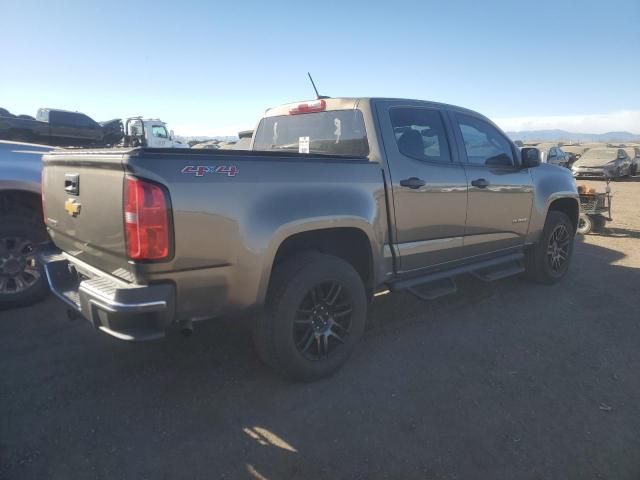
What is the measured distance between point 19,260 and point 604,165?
22.1 meters

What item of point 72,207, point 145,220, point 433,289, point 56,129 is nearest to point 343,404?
point 433,289

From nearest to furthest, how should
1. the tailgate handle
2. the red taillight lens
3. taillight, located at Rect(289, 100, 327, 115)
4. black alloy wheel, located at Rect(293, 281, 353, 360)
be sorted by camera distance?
the red taillight lens < the tailgate handle < black alloy wheel, located at Rect(293, 281, 353, 360) < taillight, located at Rect(289, 100, 327, 115)

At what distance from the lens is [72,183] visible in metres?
2.71

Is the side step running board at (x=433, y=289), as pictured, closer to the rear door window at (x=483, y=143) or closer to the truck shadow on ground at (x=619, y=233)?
the rear door window at (x=483, y=143)

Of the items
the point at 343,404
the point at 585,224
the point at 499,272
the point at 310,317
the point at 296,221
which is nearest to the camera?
the point at 296,221

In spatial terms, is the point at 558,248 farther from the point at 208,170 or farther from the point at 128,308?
the point at 128,308

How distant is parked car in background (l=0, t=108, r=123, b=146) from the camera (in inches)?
474

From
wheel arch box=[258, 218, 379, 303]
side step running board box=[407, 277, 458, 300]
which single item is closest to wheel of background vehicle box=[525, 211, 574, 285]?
side step running board box=[407, 277, 458, 300]

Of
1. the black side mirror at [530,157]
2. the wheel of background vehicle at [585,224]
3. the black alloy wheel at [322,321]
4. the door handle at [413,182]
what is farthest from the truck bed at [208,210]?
the wheel of background vehicle at [585,224]

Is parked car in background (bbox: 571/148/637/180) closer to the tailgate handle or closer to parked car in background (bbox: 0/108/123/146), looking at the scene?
parked car in background (bbox: 0/108/123/146)

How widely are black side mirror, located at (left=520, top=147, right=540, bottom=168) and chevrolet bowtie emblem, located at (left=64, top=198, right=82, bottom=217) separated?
411 centimetres

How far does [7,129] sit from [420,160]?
41.0ft

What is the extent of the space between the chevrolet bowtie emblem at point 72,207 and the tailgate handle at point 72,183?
0.05m

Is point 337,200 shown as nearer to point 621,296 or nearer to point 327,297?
Result: point 327,297
